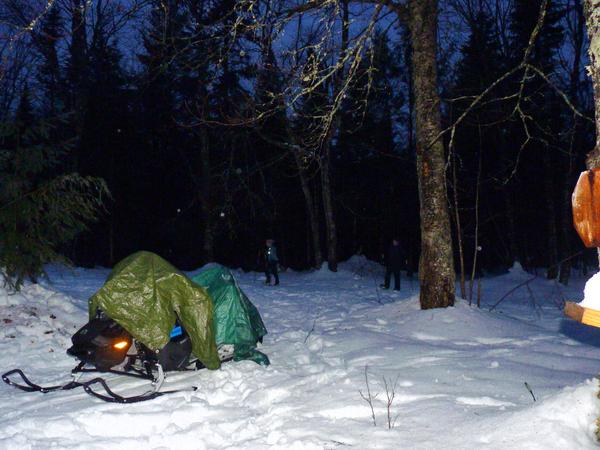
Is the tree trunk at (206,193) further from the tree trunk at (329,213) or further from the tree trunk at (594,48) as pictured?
the tree trunk at (594,48)

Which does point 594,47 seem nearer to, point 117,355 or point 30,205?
point 117,355

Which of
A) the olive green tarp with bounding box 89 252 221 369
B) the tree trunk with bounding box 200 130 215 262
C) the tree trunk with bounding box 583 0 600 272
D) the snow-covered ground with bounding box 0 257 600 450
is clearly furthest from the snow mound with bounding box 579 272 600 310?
the tree trunk with bounding box 200 130 215 262

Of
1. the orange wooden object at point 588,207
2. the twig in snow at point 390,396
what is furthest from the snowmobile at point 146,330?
the orange wooden object at point 588,207

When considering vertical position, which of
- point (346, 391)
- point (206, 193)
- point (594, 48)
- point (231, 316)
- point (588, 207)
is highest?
point (206, 193)

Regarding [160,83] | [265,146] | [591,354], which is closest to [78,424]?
[591,354]

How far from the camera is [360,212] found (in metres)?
30.7

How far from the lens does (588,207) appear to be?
8.57ft

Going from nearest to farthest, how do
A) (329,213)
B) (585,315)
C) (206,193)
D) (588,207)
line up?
1. (585,315)
2. (588,207)
3. (329,213)
4. (206,193)

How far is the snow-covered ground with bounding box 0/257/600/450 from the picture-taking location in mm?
4031

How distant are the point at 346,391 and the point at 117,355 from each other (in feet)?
7.63

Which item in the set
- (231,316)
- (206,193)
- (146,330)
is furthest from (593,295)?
(206,193)

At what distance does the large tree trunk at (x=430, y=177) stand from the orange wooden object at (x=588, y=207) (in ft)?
21.7

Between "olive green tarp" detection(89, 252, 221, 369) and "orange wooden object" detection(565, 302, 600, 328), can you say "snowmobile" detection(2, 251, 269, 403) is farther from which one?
"orange wooden object" detection(565, 302, 600, 328)

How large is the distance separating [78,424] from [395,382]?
9.50ft
